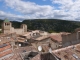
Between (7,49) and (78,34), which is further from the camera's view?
(78,34)

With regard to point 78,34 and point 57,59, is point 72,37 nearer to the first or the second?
point 78,34

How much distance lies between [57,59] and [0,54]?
6.06m

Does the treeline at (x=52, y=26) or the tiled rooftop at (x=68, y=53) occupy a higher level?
the tiled rooftop at (x=68, y=53)

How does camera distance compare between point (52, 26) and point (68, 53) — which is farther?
point (52, 26)

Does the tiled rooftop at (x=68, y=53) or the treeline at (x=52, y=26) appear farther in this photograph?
the treeline at (x=52, y=26)

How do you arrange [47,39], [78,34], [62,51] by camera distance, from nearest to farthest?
[62,51]
[78,34]
[47,39]

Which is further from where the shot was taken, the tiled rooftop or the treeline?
the treeline

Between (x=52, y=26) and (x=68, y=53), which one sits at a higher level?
(x=68, y=53)

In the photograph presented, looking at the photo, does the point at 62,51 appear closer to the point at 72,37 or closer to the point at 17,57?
the point at 17,57

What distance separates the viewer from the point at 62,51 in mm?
20562

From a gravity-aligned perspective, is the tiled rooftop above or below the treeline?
above

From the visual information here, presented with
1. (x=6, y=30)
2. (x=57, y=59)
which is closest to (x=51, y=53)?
(x=57, y=59)

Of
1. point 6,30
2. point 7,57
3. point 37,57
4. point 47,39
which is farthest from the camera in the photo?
point 6,30

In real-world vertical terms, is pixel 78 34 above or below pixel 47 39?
above
